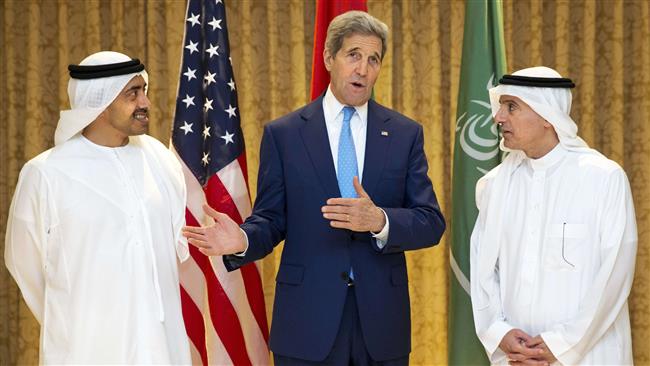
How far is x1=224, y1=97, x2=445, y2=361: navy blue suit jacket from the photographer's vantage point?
326cm

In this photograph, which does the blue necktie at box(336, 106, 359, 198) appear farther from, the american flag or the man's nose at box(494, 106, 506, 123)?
the american flag

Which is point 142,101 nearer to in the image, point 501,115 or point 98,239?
point 98,239

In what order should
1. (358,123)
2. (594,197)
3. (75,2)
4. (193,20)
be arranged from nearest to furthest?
(594,197)
(358,123)
(193,20)
(75,2)

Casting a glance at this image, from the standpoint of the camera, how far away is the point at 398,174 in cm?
340

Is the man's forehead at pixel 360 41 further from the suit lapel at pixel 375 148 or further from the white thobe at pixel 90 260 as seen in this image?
the white thobe at pixel 90 260

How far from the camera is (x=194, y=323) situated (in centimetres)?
416

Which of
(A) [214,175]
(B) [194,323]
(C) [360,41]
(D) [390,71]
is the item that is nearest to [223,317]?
(B) [194,323]

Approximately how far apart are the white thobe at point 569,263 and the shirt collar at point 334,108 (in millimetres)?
706

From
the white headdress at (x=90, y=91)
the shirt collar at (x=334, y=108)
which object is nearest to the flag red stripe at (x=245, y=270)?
the shirt collar at (x=334, y=108)

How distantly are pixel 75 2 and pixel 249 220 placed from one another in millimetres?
3104

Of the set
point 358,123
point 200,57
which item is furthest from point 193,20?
point 358,123

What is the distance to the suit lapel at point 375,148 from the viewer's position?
3367 millimetres

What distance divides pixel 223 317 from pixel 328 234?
1144 millimetres

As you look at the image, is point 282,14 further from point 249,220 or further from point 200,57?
point 249,220
